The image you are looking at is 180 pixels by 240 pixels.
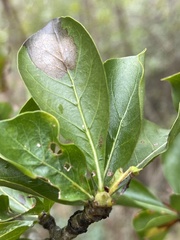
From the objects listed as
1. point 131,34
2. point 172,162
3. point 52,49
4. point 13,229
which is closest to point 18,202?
point 13,229

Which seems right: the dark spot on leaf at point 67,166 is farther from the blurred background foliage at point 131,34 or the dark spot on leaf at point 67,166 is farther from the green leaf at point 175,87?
the blurred background foliage at point 131,34

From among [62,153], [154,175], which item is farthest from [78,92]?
[154,175]

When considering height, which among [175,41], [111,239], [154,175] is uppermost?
[175,41]

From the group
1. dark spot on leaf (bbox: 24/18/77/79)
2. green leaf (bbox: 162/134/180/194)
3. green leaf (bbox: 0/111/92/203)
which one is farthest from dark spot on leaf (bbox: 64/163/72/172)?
green leaf (bbox: 162/134/180/194)

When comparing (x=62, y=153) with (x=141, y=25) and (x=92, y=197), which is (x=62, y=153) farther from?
(x=141, y=25)

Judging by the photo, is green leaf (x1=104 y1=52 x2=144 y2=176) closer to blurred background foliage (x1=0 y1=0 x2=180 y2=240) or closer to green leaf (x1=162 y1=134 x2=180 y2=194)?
green leaf (x1=162 y1=134 x2=180 y2=194)
